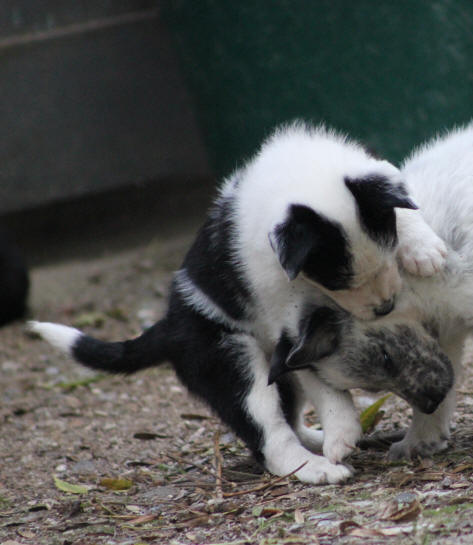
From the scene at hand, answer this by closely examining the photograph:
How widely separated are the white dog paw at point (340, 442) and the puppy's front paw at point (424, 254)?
698mm

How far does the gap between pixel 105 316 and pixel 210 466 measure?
353cm

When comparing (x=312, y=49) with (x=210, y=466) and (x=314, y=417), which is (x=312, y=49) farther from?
(x=210, y=466)

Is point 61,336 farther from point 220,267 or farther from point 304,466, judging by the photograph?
point 304,466

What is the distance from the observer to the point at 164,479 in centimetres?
475

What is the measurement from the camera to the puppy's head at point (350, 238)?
13.4ft

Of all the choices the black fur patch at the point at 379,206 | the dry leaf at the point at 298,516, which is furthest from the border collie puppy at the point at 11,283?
the dry leaf at the point at 298,516

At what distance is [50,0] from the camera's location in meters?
9.25

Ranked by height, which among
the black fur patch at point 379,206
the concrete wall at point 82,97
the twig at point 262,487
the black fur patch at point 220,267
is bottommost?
the concrete wall at point 82,97

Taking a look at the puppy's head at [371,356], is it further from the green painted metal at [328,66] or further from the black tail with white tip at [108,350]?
the green painted metal at [328,66]

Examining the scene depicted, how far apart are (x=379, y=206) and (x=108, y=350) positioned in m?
1.56

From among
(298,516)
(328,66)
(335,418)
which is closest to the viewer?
(298,516)

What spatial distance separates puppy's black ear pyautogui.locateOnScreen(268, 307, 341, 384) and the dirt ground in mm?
472

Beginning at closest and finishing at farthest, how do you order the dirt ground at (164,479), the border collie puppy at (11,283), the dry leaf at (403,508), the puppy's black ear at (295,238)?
1. the dry leaf at (403,508)
2. the dirt ground at (164,479)
3. the puppy's black ear at (295,238)
4. the border collie puppy at (11,283)

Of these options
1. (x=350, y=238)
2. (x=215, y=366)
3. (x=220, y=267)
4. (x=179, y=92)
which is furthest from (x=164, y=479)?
(x=179, y=92)
